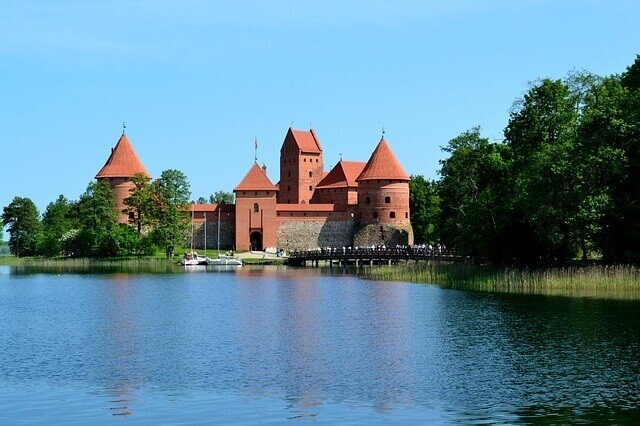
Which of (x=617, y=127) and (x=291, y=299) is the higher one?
(x=617, y=127)

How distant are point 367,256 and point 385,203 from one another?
14.8m

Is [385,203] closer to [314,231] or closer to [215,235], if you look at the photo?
[314,231]

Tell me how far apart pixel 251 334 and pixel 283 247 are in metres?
54.8

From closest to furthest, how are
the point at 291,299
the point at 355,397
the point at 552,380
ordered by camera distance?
the point at 355,397
the point at 552,380
the point at 291,299

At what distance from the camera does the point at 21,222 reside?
87.0 m

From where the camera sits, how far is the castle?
74125 millimetres

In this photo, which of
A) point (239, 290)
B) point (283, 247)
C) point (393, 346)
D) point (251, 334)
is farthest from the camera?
point (283, 247)

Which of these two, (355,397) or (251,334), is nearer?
(355,397)

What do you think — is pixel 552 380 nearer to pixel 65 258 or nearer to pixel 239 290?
pixel 239 290

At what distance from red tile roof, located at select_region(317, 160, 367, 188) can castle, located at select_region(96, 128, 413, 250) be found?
20.9ft

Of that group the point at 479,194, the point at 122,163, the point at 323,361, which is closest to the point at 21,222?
the point at 122,163

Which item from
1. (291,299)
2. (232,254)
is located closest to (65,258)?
(232,254)

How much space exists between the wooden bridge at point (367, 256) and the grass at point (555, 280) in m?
10.1

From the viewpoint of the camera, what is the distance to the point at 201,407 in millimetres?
13383
